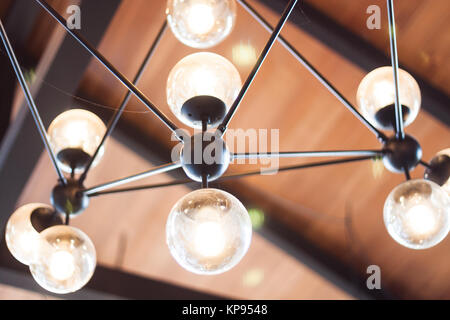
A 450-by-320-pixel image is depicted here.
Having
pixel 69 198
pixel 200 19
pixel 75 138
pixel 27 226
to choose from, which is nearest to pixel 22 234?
pixel 27 226

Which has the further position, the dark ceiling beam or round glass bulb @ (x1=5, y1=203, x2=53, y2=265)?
the dark ceiling beam

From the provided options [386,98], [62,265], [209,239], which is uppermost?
[386,98]

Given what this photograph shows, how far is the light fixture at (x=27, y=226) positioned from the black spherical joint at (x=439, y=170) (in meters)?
1.14

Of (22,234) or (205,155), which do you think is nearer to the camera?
(205,155)

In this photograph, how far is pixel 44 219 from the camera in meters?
1.71

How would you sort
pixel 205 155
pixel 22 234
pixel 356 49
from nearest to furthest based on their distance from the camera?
1. pixel 205 155
2. pixel 22 234
3. pixel 356 49

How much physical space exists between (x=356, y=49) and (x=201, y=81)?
1560 millimetres

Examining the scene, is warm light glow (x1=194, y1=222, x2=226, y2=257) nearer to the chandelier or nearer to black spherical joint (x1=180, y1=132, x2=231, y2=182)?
the chandelier

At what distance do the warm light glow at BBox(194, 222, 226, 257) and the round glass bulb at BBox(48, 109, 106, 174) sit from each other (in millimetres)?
696

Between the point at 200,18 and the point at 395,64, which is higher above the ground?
the point at 200,18

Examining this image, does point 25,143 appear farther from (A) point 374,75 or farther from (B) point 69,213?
(A) point 374,75

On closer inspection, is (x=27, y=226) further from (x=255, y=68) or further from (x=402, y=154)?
(x=402, y=154)

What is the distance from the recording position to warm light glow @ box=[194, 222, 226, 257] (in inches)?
43.9

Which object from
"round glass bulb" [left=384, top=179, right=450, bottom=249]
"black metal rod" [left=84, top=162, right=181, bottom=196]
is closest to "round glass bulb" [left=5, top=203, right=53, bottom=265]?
"black metal rod" [left=84, top=162, right=181, bottom=196]
